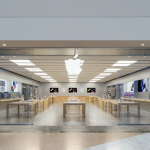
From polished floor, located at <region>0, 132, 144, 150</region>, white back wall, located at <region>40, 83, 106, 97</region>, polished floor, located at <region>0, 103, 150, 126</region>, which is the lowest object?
polished floor, located at <region>0, 132, 144, 150</region>

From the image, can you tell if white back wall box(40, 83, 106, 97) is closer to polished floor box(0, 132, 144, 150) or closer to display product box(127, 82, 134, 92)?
display product box(127, 82, 134, 92)

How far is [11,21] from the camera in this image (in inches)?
190

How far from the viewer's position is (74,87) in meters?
23.7

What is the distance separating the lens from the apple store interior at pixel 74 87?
6348 millimetres

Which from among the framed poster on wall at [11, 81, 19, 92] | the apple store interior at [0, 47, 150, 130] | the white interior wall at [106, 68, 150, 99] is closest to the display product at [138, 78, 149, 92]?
the apple store interior at [0, 47, 150, 130]

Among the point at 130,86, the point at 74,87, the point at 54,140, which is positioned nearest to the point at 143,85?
the point at 130,86

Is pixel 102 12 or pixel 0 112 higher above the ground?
pixel 102 12

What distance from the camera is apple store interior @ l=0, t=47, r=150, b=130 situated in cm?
635

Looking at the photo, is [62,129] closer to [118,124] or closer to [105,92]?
[118,124]

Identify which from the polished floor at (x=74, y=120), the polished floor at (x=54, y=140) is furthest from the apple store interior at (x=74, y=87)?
the polished floor at (x=54, y=140)

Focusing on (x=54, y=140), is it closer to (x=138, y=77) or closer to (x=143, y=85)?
(x=143, y=85)

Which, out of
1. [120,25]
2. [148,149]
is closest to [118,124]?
[120,25]

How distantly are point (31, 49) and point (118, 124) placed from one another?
3978 millimetres

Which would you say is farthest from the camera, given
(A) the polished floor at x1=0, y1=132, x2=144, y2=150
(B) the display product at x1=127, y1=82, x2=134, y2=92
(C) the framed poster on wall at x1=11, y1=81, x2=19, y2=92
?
(B) the display product at x1=127, y1=82, x2=134, y2=92
